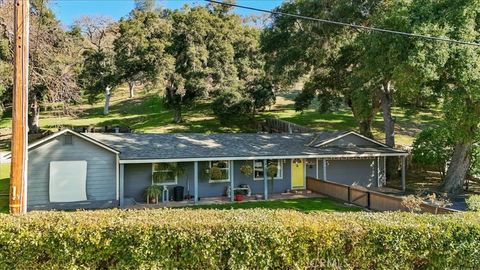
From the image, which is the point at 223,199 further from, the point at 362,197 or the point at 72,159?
the point at 72,159

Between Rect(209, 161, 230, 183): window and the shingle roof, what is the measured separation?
808 mm

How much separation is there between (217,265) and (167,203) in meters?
10.9

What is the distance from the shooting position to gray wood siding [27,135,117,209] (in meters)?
15.7

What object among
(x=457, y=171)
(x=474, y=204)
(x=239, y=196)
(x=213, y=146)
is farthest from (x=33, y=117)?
(x=474, y=204)

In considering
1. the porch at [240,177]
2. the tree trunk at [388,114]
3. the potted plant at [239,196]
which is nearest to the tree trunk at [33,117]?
the porch at [240,177]

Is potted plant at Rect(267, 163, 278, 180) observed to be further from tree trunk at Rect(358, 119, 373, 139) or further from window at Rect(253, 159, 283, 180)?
tree trunk at Rect(358, 119, 373, 139)

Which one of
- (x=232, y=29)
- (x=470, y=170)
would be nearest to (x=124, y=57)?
(x=232, y=29)

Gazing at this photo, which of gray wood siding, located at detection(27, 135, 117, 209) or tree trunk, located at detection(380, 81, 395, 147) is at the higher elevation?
tree trunk, located at detection(380, 81, 395, 147)

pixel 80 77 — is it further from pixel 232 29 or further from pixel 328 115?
pixel 328 115

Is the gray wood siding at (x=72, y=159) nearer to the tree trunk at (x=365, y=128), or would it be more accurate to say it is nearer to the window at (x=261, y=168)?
the window at (x=261, y=168)

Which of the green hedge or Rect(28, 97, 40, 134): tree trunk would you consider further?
Rect(28, 97, 40, 134): tree trunk

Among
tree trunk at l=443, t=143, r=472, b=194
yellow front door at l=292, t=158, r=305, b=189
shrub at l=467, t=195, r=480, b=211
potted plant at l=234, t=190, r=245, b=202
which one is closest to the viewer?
shrub at l=467, t=195, r=480, b=211

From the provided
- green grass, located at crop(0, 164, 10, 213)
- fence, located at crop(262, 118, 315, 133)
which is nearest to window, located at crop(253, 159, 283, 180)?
green grass, located at crop(0, 164, 10, 213)

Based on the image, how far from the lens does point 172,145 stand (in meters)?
19.2
